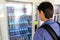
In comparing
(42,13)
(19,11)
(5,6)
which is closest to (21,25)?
(19,11)

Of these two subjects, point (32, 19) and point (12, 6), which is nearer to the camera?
point (12, 6)

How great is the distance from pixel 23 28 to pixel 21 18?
16 centimetres

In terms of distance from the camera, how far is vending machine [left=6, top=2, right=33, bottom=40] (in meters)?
1.99

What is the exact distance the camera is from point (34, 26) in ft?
7.46

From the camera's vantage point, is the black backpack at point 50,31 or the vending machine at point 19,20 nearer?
the black backpack at point 50,31

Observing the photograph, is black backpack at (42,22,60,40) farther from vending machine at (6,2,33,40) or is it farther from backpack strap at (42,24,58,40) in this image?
vending machine at (6,2,33,40)

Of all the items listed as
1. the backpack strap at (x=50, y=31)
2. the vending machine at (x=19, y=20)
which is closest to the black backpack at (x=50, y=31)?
the backpack strap at (x=50, y=31)

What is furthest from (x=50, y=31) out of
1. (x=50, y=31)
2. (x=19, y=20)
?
(x=19, y=20)

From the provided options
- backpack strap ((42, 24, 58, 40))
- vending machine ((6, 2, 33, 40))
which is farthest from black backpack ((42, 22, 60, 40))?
vending machine ((6, 2, 33, 40))

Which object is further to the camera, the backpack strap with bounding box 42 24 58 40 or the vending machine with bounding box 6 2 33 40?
the vending machine with bounding box 6 2 33 40

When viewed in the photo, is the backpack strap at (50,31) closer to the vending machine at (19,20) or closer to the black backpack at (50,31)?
the black backpack at (50,31)

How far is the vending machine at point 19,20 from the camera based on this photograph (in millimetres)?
1988

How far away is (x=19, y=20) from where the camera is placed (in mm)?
2100

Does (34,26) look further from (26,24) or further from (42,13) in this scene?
(42,13)
